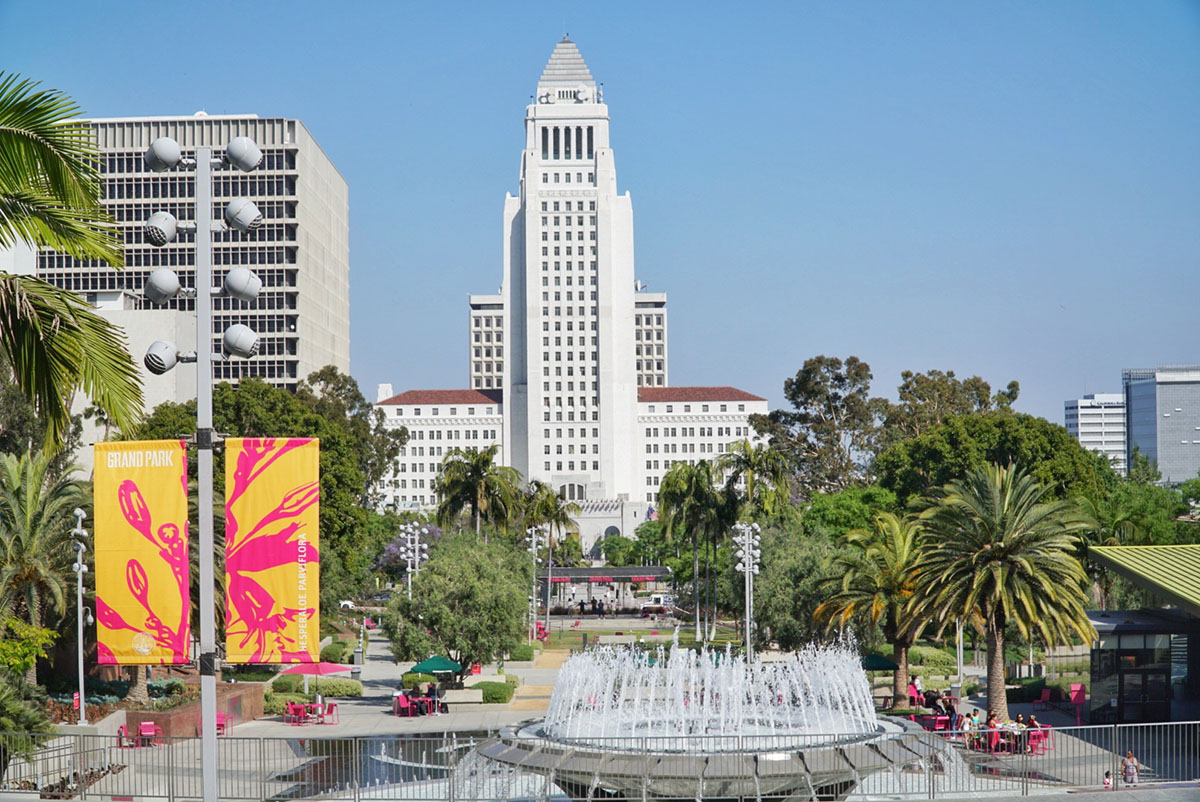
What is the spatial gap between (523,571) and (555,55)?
131 m

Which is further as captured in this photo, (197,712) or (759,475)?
(759,475)

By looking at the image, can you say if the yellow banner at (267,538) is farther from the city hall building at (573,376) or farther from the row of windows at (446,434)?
the row of windows at (446,434)

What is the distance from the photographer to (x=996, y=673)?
3328 centimetres

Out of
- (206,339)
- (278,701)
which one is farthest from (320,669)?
(206,339)

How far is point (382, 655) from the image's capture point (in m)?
63.2

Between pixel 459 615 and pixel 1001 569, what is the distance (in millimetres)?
20035

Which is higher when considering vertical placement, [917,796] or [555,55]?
[555,55]

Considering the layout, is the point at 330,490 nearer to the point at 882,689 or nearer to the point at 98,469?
the point at 882,689

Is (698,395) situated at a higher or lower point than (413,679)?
higher

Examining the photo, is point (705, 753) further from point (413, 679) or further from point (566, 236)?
point (566, 236)

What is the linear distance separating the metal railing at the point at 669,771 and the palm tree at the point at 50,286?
10.3 m

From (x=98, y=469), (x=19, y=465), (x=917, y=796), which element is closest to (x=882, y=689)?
(x=917, y=796)

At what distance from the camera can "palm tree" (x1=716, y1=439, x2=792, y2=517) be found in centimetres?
6216

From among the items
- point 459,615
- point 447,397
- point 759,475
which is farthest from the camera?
point 447,397
